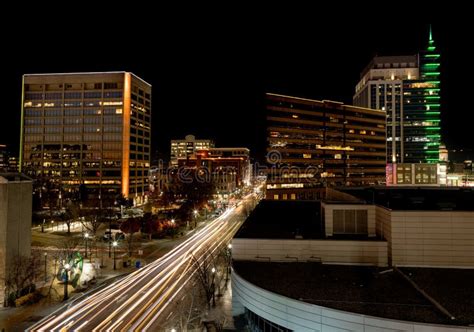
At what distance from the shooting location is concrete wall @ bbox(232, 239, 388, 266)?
80.1 ft

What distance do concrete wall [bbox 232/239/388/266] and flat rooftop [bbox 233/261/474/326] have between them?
2.41ft

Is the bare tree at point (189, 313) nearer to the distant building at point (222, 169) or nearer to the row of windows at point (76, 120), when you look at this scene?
the row of windows at point (76, 120)

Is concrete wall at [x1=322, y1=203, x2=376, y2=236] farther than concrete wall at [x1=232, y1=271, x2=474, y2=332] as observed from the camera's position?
Yes

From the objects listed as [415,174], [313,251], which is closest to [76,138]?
[313,251]

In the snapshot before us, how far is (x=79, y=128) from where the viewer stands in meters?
104

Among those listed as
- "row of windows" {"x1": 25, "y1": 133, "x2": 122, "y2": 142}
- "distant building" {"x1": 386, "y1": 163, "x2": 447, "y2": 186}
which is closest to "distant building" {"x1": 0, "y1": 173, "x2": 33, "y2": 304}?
"row of windows" {"x1": 25, "y1": 133, "x2": 122, "y2": 142}

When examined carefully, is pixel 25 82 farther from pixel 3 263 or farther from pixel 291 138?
pixel 3 263

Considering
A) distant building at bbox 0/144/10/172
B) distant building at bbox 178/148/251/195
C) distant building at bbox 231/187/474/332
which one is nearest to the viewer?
distant building at bbox 231/187/474/332

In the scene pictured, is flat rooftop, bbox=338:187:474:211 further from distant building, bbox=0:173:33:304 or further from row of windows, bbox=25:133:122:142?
row of windows, bbox=25:133:122:142

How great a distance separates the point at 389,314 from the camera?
53.2ft

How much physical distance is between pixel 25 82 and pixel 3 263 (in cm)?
9342

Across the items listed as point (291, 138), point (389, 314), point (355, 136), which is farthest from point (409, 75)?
point (389, 314)

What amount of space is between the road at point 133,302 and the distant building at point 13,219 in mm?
7629

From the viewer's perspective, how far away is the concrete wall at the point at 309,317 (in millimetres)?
15008
